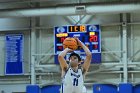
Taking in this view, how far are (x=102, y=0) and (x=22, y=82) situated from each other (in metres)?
4.04

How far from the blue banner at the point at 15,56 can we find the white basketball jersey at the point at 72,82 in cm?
890

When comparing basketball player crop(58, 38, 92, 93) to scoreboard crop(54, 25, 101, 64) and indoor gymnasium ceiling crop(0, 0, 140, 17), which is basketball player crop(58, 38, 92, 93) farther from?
scoreboard crop(54, 25, 101, 64)

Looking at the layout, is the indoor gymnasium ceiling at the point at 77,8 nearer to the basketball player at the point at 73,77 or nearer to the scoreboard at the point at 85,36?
the scoreboard at the point at 85,36

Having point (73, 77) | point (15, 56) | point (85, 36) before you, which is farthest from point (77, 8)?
point (73, 77)

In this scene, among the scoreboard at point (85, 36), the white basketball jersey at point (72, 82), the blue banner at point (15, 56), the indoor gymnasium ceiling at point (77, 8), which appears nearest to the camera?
the white basketball jersey at point (72, 82)

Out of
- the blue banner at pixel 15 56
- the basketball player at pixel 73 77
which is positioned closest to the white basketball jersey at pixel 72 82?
the basketball player at pixel 73 77

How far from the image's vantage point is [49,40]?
43.4 feet

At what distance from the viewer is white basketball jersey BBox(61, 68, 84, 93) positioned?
4.40 meters

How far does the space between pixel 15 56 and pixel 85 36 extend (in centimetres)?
270

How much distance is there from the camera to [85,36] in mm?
12211

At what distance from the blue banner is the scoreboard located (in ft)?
4.83

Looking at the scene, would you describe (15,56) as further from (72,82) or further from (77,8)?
(72,82)

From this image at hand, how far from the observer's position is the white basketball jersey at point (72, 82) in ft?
14.4

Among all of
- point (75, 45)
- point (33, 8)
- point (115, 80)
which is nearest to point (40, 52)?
point (33, 8)
